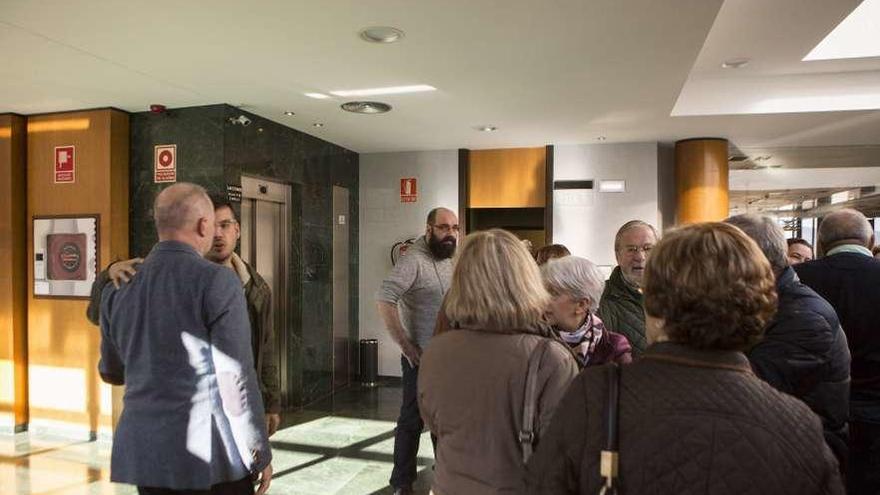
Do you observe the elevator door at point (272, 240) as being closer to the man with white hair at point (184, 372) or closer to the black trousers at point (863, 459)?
the man with white hair at point (184, 372)

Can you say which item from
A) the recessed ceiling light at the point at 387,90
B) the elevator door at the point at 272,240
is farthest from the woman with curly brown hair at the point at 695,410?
the elevator door at the point at 272,240

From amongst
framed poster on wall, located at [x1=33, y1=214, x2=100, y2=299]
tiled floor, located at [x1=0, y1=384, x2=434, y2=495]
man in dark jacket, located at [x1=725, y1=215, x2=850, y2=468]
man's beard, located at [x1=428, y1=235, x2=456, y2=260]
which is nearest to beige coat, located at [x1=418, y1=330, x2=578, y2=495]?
man in dark jacket, located at [x1=725, y1=215, x2=850, y2=468]

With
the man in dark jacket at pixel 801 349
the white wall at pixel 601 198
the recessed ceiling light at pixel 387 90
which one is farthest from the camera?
the white wall at pixel 601 198

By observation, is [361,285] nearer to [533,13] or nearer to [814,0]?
[533,13]

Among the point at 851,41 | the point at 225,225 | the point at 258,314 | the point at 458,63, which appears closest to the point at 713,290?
the point at 258,314

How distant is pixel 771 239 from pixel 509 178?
17.1 ft

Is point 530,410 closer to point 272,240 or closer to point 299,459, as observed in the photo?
point 299,459

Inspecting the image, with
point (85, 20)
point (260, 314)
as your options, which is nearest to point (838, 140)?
point (260, 314)

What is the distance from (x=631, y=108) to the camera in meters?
5.13

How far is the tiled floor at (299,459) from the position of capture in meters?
3.92

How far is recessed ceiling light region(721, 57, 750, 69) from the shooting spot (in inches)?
192

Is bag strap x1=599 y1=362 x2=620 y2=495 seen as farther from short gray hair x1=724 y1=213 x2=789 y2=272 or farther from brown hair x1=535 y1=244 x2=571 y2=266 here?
brown hair x1=535 y1=244 x2=571 y2=266

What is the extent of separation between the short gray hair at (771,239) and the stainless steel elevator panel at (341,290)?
5373mm

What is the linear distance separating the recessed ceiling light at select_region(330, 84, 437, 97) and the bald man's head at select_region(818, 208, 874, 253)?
275 centimetres
